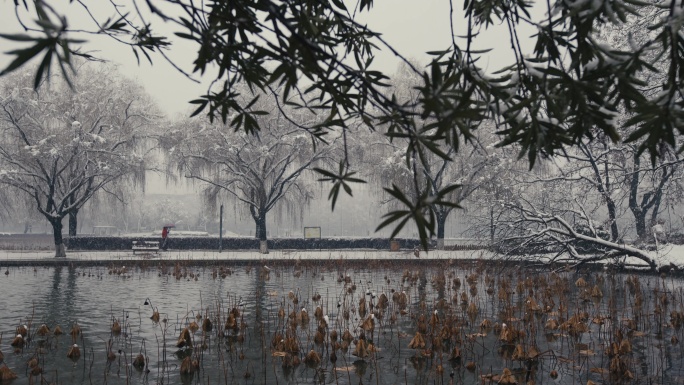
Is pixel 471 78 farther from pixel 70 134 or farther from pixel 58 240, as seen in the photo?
pixel 70 134

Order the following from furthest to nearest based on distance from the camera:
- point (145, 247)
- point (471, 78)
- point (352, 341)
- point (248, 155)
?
point (248, 155) → point (145, 247) → point (352, 341) → point (471, 78)

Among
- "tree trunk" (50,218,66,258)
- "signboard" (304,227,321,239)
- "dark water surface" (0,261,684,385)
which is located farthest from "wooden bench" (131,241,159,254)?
"dark water surface" (0,261,684,385)

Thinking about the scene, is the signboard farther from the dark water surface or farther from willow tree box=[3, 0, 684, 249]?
willow tree box=[3, 0, 684, 249]

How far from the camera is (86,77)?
3416cm

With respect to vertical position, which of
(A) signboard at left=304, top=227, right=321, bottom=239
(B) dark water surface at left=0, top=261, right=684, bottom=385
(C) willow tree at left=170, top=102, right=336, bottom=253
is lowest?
(B) dark water surface at left=0, top=261, right=684, bottom=385

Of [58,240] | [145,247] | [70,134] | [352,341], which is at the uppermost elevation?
[70,134]

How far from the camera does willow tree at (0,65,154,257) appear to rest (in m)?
27.2

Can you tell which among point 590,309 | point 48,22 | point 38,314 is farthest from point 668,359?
point 38,314

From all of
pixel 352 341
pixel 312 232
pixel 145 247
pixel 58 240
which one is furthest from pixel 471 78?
pixel 312 232

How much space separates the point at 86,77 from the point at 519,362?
1278 inches

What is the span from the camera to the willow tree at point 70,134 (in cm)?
2722

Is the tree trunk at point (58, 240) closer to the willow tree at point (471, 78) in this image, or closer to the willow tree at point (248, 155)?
the willow tree at point (248, 155)

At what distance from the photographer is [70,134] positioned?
2858 centimetres

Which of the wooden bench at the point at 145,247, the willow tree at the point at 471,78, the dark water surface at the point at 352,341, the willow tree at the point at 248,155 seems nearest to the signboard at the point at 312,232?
the willow tree at the point at 248,155
